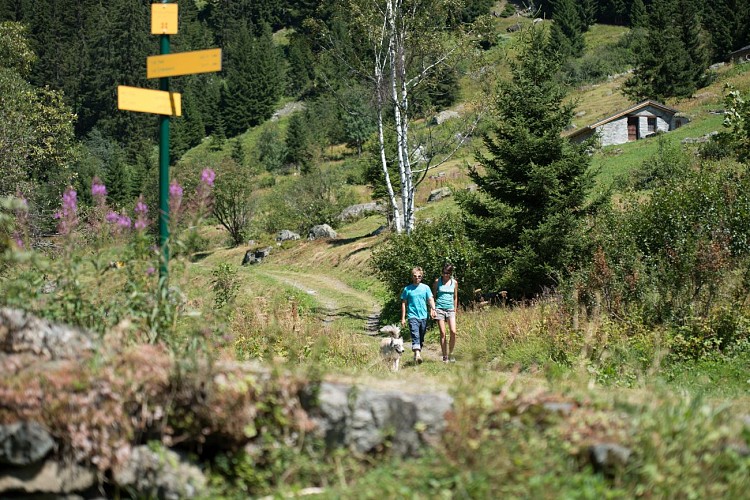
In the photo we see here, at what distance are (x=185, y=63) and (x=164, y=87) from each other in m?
0.52

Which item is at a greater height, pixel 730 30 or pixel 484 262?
pixel 730 30

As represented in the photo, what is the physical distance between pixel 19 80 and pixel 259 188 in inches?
1327

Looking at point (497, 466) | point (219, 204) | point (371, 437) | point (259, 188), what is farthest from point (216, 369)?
point (259, 188)

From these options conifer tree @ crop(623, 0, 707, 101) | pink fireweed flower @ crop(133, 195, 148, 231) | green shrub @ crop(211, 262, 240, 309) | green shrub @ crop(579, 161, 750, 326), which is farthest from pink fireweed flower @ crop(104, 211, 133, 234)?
conifer tree @ crop(623, 0, 707, 101)

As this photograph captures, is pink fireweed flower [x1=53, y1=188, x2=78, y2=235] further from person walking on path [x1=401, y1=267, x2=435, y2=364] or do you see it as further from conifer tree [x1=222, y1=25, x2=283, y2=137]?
conifer tree [x1=222, y1=25, x2=283, y2=137]

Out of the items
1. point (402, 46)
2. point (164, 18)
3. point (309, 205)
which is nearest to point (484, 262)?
point (402, 46)

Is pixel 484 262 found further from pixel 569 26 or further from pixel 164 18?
pixel 569 26

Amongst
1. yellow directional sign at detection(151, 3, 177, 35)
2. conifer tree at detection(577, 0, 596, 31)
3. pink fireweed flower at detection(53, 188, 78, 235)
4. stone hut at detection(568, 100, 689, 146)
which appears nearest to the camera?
pink fireweed flower at detection(53, 188, 78, 235)

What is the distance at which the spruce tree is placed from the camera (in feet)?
56.5

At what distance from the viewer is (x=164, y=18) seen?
7.10 meters

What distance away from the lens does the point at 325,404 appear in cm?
504

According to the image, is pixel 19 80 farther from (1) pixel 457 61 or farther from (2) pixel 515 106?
(2) pixel 515 106

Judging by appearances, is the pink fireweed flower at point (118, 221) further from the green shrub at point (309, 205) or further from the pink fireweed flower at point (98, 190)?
the green shrub at point (309, 205)

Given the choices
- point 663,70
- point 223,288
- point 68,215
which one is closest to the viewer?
point 68,215
